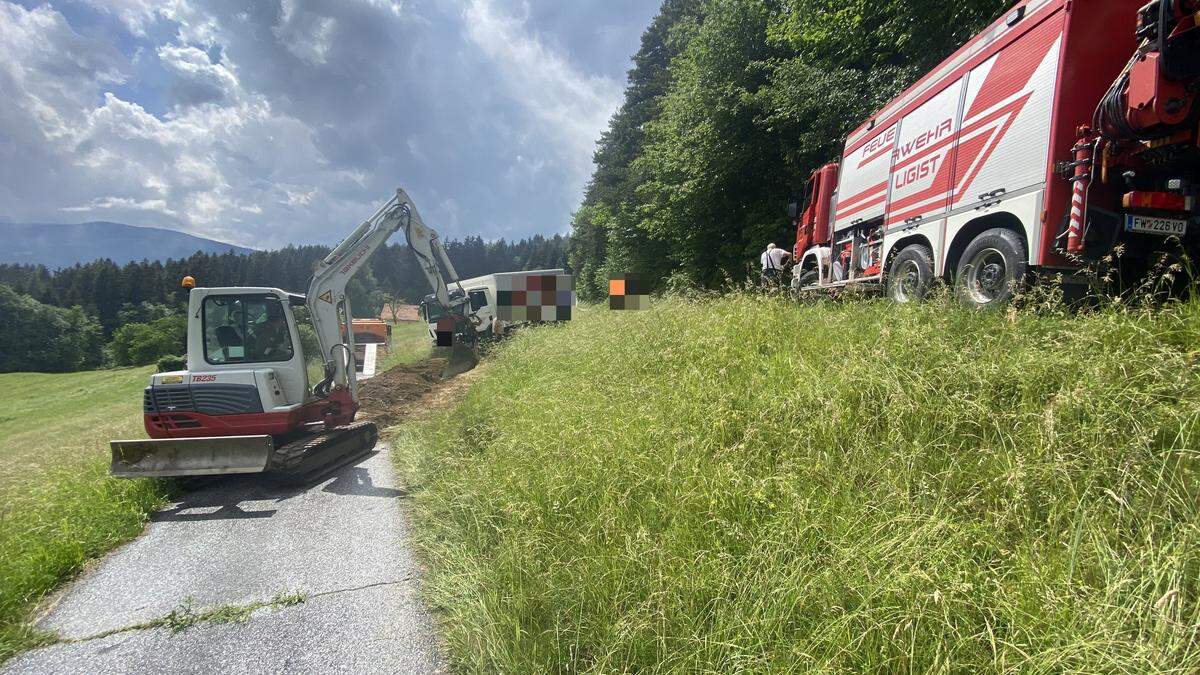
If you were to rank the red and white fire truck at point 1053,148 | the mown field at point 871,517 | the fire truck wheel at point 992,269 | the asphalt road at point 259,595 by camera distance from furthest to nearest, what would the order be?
the fire truck wheel at point 992,269 < the red and white fire truck at point 1053,148 < the asphalt road at point 259,595 < the mown field at point 871,517

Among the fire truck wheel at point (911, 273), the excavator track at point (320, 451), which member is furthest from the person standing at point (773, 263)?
the excavator track at point (320, 451)

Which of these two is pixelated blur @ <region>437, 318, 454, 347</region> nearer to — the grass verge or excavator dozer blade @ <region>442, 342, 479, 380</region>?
excavator dozer blade @ <region>442, 342, 479, 380</region>

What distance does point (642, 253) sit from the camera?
23.4 m

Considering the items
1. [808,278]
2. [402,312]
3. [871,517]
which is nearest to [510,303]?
[808,278]

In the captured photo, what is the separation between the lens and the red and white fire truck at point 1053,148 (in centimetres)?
349

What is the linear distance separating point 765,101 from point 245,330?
44.1 feet

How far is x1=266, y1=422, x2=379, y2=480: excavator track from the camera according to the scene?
5.05 meters

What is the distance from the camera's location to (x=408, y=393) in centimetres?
990

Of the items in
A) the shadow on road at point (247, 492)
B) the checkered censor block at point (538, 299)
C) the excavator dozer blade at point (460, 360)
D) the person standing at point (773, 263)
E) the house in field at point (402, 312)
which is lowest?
the shadow on road at point (247, 492)

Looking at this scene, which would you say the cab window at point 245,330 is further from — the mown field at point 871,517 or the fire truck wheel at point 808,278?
the fire truck wheel at point 808,278

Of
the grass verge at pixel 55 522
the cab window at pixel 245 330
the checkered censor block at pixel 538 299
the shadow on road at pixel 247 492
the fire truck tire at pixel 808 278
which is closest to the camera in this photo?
the grass verge at pixel 55 522

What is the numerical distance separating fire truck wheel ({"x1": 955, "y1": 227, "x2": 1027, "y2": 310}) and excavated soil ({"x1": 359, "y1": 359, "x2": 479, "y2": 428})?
770cm

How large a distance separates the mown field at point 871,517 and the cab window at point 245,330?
3850 mm

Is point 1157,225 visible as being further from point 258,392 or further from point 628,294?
→ point 258,392
